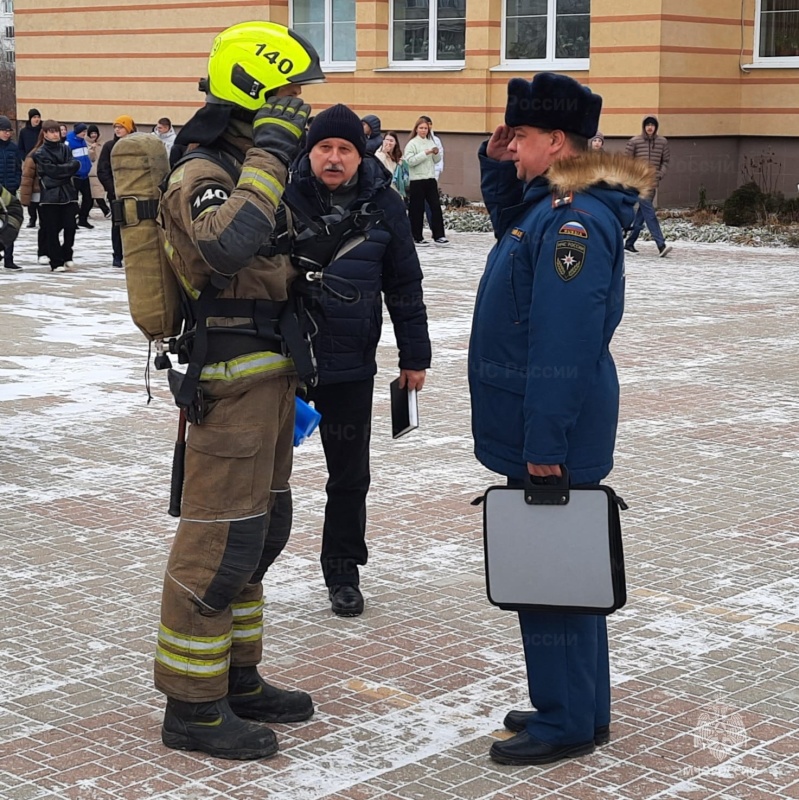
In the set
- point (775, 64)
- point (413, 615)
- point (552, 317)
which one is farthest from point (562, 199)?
point (775, 64)

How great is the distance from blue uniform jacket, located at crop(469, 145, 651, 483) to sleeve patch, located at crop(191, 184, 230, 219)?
0.83m

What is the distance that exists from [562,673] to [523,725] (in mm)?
335

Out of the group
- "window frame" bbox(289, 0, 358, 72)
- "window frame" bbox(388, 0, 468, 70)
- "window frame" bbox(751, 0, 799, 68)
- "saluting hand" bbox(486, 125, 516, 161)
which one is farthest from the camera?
"window frame" bbox(289, 0, 358, 72)

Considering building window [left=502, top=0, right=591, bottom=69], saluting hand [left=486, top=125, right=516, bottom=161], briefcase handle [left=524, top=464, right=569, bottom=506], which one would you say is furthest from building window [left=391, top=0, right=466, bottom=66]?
briefcase handle [left=524, top=464, right=569, bottom=506]

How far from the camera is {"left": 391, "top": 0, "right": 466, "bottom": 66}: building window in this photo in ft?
92.1

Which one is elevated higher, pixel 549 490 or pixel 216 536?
pixel 549 490

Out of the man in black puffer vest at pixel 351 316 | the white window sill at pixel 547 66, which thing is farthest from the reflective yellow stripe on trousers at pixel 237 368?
the white window sill at pixel 547 66

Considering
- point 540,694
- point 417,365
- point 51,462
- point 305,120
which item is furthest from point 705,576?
point 51,462

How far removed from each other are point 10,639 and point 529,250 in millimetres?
2515

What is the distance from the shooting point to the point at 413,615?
5.77 meters

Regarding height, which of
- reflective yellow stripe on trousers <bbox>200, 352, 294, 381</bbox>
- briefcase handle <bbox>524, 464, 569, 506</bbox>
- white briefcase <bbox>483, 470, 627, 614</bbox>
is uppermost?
reflective yellow stripe on trousers <bbox>200, 352, 294, 381</bbox>

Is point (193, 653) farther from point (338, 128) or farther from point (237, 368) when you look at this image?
point (338, 128)

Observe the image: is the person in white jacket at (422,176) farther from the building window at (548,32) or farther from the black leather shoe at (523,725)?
the black leather shoe at (523,725)

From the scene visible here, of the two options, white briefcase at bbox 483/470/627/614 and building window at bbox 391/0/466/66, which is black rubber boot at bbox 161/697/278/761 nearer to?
white briefcase at bbox 483/470/627/614
